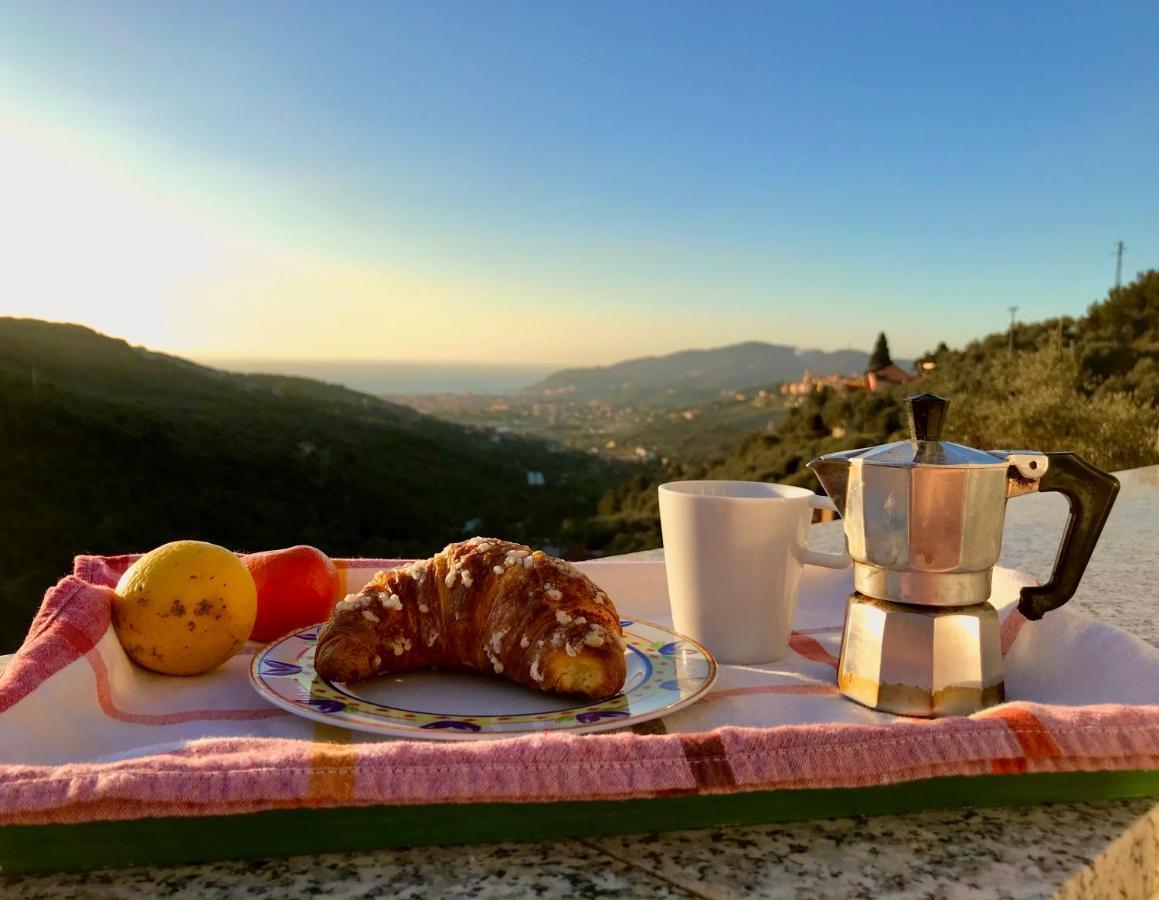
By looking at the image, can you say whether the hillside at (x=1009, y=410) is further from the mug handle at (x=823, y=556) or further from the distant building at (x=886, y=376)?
the distant building at (x=886, y=376)

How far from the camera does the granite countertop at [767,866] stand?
0.56 meters

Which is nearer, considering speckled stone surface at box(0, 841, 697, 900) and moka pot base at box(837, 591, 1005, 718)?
speckled stone surface at box(0, 841, 697, 900)

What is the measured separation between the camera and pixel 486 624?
0.91 m

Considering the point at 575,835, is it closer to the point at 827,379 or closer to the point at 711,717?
the point at 711,717

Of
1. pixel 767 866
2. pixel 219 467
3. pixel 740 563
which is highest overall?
pixel 740 563

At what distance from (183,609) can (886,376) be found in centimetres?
4056

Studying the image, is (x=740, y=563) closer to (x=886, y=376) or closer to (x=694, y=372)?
(x=886, y=376)

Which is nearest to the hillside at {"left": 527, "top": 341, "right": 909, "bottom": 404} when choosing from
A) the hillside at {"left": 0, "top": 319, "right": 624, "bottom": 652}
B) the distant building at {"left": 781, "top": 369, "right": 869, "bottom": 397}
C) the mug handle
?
the distant building at {"left": 781, "top": 369, "right": 869, "bottom": 397}

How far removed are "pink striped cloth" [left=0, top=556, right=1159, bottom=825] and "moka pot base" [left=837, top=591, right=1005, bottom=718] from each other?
0.03m

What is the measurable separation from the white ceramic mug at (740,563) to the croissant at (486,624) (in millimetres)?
133

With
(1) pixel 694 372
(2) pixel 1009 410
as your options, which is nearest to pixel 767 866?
(2) pixel 1009 410

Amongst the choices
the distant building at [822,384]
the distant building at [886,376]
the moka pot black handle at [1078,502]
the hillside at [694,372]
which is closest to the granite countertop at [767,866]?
the moka pot black handle at [1078,502]

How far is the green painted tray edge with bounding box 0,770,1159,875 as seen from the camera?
57 cm

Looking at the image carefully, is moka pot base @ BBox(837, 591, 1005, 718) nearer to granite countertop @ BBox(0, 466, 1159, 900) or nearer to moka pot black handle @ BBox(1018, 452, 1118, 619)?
moka pot black handle @ BBox(1018, 452, 1118, 619)
